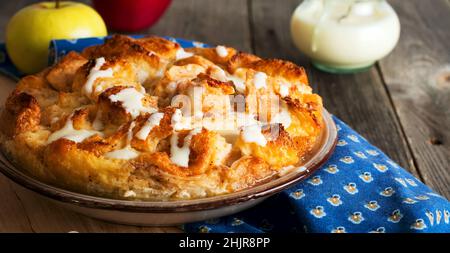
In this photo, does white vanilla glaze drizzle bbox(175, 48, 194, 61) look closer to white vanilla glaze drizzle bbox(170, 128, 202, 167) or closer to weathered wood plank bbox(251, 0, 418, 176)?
white vanilla glaze drizzle bbox(170, 128, 202, 167)

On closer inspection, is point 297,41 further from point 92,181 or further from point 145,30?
point 92,181

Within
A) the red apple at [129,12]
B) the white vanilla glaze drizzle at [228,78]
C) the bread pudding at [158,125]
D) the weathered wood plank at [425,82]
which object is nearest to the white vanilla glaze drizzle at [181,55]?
the bread pudding at [158,125]

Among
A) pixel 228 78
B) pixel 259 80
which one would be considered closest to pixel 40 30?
pixel 228 78

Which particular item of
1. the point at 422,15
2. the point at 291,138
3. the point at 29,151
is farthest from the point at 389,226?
the point at 422,15

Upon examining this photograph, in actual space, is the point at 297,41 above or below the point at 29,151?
below

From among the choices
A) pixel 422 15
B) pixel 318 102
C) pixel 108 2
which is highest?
pixel 318 102

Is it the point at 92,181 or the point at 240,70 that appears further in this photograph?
the point at 240,70
